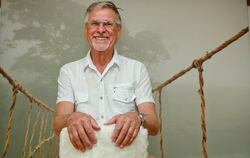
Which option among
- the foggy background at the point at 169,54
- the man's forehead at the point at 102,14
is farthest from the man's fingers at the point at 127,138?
the foggy background at the point at 169,54

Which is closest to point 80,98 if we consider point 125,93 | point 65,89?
point 65,89

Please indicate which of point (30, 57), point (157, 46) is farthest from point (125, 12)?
point (30, 57)

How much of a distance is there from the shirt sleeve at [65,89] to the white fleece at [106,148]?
0.35 meters

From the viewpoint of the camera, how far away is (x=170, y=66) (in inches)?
69.9

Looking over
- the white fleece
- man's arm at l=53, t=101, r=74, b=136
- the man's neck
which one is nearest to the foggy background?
the man's neck

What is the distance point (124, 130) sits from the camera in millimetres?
758

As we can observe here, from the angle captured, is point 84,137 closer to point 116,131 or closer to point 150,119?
point 116,131

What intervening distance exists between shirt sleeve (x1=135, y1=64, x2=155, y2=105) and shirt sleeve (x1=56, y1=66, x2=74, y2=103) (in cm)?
31

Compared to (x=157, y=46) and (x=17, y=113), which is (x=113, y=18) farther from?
(x=17, y=113)

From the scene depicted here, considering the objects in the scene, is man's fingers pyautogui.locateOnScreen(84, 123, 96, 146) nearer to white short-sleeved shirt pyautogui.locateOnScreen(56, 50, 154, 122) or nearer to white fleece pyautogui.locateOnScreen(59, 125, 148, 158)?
white fleece pyautogui.locateOnScreen(59, 125, 148, 158)

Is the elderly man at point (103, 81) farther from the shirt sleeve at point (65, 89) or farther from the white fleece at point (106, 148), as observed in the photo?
the white fleece at point (106, 148)

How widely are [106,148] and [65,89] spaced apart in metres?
0.49

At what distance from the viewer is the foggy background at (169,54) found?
5.29ft

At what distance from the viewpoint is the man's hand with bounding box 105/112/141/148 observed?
0.76m
